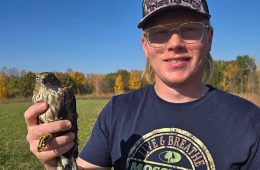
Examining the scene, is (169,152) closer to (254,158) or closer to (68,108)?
(254,158)

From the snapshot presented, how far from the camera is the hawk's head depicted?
9.11 feet

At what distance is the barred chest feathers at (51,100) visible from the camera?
2.57 meters

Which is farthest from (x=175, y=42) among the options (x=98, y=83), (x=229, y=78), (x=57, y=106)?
(x=98, y=83)

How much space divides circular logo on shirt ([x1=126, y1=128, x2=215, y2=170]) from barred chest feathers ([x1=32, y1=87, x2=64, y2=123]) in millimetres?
984

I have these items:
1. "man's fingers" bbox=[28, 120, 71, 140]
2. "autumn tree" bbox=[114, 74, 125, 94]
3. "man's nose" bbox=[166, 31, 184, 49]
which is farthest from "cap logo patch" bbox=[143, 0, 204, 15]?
"autumn tree" bbox=[114, 74, 125, 94]

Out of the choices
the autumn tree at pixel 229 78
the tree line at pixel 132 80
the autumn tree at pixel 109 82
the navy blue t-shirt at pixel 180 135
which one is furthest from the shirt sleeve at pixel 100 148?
the autumn tree at pixel 109 82

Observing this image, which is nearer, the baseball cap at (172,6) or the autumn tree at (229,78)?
the baseball cap at (172,6)

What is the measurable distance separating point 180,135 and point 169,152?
0.17 metres

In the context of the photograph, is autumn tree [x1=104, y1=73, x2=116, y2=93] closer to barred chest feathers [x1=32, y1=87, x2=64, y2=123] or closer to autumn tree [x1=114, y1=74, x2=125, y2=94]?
autumn tree [x1=114, y1=74, x2=125, y2=94]

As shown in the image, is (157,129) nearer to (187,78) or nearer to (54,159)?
(187,78)

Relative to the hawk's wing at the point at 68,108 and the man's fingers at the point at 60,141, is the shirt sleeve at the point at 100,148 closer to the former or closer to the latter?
the hawk's wing at the point at 68,108

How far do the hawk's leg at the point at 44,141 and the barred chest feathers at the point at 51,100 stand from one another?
102 millimetres

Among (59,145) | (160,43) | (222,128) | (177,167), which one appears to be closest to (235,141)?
(222,128)

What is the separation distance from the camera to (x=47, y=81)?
2.83 meters
